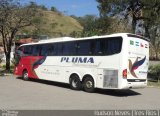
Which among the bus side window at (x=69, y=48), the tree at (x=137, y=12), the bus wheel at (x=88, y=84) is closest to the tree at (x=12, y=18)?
the tree at (x=137, y=12)

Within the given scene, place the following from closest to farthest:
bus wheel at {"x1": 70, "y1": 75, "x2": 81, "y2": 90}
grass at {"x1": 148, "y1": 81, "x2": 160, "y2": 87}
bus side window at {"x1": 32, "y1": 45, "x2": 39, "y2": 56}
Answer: bus wheel at {"x1": 70, "y1": 75, "x2": 81, "y2": 90}
grass at {"x1": 148, "y1": 81, "x2": 160, "y2": 87}
bus side window at {"x1": 32, "y1": 45, "x2": 39, "y2": 56}

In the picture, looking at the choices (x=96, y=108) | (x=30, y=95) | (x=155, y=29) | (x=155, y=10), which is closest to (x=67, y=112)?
(x=96, y=108)

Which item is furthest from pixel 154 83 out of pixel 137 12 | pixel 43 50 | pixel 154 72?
pixel 137 12

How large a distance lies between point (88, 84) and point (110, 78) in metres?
1.82

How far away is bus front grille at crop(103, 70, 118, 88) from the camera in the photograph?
1753 centimetres

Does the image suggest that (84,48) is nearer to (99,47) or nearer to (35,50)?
(99,47)

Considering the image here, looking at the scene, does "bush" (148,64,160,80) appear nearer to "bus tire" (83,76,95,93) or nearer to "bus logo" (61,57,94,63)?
"bus logo" (61,57,94,63)

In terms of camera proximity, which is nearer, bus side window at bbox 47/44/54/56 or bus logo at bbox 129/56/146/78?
bus logo at bbox 129/56/146/78

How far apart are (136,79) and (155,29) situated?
21.1 metres

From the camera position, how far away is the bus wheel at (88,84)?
1903 centimetres

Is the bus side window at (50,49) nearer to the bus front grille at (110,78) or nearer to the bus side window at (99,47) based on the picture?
the bus side window at (99,47)

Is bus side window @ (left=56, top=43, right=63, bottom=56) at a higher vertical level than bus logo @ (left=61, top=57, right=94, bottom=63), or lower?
higher

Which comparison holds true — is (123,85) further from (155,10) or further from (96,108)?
(155,10)

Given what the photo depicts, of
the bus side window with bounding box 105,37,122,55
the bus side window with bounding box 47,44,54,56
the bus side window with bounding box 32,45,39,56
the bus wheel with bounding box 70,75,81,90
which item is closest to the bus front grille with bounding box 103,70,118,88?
the bus side window with bounding box 105,37,122,55
